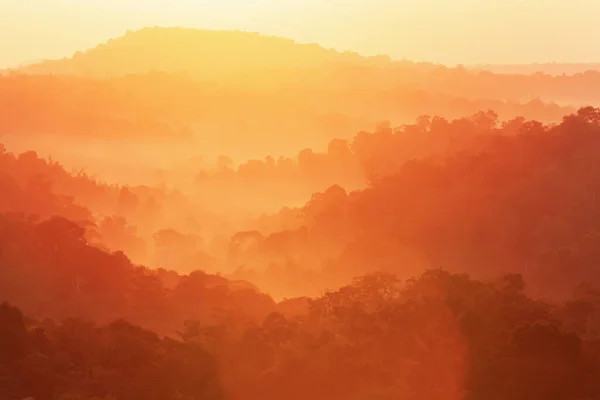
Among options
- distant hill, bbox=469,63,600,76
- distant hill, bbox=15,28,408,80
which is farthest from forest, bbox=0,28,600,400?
distant hill, bbox=469,63,600,76

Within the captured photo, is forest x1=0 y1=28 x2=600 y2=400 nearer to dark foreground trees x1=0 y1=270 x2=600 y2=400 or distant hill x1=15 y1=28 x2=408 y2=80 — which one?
dark foreground trees x1=0 y1=270 x2=600 y2=400

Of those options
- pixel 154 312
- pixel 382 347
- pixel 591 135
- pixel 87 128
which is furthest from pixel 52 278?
pixel 87 128

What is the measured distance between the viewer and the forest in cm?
1627

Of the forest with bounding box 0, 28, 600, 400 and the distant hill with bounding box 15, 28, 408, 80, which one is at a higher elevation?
the distant hill with bounding box 15, 28, 408, 80

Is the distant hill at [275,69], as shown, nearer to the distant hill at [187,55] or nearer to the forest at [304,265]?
the distant hill at [187,55]

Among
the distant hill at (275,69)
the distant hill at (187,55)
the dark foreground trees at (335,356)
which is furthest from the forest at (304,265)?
the distant hill at (187,55)

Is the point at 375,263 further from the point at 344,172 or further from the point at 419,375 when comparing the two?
the point at 344,172

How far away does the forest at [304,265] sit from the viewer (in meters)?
16.3

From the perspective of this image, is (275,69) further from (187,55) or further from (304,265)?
(304,265)

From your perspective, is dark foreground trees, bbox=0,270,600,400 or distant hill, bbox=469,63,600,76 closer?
dark foreground trees, bbox=0,270,600,400

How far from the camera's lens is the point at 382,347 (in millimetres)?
18094

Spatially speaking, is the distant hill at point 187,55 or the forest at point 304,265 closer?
the forest at point 304,265

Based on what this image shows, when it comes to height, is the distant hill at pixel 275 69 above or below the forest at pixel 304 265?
above

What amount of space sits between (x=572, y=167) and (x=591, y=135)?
301cm
